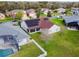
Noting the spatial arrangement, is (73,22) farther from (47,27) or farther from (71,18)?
(47,27)

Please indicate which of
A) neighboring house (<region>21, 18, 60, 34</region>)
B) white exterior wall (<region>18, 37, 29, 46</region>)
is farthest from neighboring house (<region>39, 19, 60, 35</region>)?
white exterior wall (<region>18, 37, 29, 46</region>)

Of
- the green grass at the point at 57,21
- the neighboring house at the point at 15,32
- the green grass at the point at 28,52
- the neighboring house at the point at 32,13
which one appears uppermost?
the neighboring house at the point at 32,13

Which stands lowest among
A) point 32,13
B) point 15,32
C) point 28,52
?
point 28,52

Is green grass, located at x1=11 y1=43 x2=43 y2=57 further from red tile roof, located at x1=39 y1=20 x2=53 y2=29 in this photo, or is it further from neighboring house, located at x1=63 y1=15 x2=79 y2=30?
neighboring house, located at x1=63 y1=15 x2=79 y2=30

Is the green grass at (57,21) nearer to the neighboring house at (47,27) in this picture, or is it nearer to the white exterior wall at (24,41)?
the neighboring house at (47,27)

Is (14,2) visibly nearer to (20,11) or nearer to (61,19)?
(20,11)

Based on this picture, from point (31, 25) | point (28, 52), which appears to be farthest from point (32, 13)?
point (28, 52)

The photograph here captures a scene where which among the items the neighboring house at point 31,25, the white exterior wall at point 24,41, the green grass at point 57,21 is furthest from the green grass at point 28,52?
the green grass at point 57,21

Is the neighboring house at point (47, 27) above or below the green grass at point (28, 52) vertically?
above
